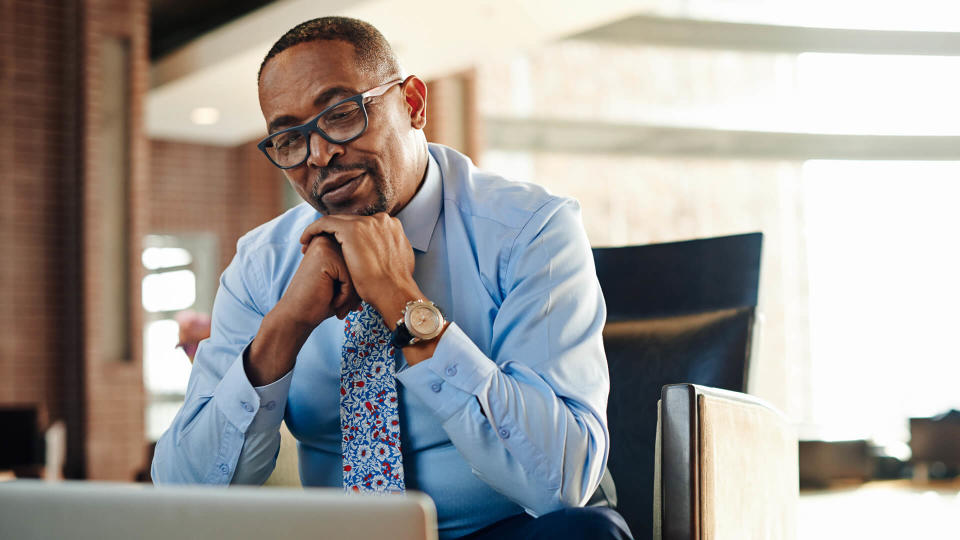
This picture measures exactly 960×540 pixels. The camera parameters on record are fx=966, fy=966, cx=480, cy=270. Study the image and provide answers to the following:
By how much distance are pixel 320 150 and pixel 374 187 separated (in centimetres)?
10

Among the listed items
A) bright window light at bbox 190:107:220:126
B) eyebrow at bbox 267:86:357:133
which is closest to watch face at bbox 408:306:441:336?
eyebrow at bbox 267:86:357:133

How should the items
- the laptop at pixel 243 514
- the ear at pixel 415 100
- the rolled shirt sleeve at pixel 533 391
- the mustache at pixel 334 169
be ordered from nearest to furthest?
the laptop at pixel 243 514
the rolled shirt sleeve at pixel 533 391
the mustache at pixel 334 169
the ear at pixel 415 100

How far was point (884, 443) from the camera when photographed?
391 inches

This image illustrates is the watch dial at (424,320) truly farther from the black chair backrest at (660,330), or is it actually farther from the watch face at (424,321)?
the black chair backrest at (660,330)

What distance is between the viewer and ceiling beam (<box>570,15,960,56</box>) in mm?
11078

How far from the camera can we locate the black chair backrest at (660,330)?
165 cm

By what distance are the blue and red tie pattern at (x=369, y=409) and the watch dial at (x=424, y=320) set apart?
135 millimetres

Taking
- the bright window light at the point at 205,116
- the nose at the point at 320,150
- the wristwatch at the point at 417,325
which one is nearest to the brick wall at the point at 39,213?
the bright window light at the point at 205,116

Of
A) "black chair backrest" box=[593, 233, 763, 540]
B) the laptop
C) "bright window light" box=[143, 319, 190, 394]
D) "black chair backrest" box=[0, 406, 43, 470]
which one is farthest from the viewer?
"bright window light" box=[143, 319, 190, 394]

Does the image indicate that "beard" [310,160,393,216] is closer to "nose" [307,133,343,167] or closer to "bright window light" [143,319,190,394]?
"nose" [307,133,343,167]

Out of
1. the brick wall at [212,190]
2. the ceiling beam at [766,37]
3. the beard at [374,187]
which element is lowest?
the beard at [374,187]

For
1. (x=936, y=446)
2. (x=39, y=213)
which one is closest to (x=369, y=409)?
(x=39, y=213)

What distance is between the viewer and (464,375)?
1.20m

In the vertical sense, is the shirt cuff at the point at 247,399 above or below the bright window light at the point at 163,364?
above
